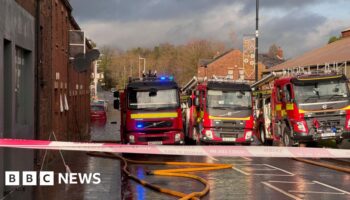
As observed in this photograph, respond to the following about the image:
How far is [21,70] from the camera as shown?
12.2 meters

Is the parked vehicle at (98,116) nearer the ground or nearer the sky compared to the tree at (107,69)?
nearer the ground

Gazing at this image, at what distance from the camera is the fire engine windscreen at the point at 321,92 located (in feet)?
64.3

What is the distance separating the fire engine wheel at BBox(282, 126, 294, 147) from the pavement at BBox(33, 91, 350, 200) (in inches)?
83.7

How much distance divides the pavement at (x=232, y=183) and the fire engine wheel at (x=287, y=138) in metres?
2.13

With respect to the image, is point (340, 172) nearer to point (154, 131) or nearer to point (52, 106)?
point (154, 131)

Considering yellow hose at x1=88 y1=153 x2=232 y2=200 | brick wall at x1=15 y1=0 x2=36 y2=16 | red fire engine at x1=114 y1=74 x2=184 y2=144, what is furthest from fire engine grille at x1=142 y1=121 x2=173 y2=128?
brick wall at x1=15 y1=0 x2=36 y2=16

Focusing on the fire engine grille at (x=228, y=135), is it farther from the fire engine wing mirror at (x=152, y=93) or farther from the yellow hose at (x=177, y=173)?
the yellow hose at (x=177, y=173)

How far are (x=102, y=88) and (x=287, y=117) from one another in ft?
338

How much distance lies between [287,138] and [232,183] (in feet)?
26.5

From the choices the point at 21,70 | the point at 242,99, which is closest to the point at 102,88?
the point at 242,99

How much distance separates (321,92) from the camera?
19.6 meters

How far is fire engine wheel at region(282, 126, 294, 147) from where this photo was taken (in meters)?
19.9

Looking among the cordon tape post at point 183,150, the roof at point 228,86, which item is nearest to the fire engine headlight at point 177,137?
the roof at point 228,86

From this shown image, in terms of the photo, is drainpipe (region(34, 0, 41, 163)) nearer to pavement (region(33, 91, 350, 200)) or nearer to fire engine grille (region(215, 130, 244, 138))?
pavement (region(33, 91, 350, 200))
